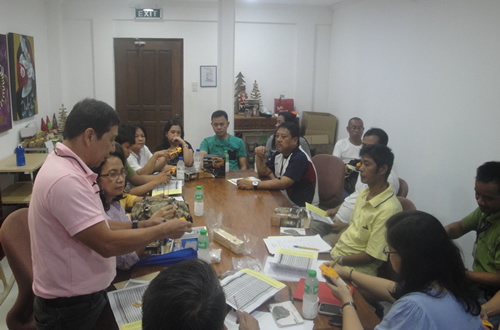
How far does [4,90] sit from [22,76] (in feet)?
1.99

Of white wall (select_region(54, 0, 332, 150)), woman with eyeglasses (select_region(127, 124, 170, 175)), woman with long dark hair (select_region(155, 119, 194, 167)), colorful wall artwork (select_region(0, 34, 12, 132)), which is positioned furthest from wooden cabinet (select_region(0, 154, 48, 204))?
white wall (select_region(54, 0, 332, 150))

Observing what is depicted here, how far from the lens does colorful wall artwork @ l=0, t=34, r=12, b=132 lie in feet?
14.2

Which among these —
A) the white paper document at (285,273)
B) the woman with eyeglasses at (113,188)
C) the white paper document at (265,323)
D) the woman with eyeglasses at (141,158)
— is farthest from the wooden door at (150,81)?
the white paper document at (265,323)

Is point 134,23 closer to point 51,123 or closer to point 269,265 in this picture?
point 51,123

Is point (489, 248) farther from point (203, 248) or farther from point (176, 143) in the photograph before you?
point (176, 143)

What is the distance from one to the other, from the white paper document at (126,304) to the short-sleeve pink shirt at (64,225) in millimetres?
168

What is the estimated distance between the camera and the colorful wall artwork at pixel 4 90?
14.2ft

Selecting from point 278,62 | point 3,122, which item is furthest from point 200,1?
point 3,122

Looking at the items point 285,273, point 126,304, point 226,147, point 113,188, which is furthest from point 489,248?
point 226,147

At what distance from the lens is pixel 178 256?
2.07m

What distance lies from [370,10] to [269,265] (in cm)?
454

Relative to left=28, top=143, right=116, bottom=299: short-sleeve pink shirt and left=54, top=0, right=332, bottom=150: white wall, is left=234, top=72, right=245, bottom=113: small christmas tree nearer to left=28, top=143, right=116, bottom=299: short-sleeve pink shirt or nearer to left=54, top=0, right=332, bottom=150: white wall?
left=54, top=0, right=332, bottom=150: white wall

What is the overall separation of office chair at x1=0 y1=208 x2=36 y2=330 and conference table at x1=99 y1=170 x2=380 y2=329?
17.1 inches

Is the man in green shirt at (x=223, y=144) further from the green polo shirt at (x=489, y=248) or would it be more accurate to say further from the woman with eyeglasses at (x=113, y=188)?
the green polo shirt at (x=489, y=248)
